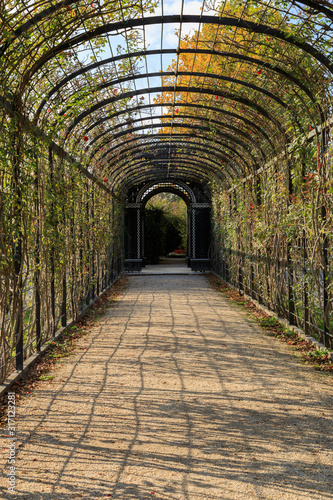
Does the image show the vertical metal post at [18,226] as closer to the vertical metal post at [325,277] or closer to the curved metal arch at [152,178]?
the vertical metal post at [325,277]

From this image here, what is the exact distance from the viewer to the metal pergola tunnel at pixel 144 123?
12.2ft

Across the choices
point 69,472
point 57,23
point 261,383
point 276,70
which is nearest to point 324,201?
point 276,70

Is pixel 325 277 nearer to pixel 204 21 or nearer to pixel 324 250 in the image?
pixel 324 250

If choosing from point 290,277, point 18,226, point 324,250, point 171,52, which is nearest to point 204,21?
point 171,52

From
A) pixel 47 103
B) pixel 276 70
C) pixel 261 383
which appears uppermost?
pixel 276 70

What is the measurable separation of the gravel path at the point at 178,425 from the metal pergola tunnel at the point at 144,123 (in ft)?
2.18

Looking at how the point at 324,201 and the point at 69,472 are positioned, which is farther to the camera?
the point at 324,201

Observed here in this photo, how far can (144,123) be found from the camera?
8.31 meters

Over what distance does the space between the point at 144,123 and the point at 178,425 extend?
627cm

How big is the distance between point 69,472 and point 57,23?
3.42 meters

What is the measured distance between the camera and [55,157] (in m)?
5.63

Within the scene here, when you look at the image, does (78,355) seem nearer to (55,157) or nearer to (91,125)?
(55,157)

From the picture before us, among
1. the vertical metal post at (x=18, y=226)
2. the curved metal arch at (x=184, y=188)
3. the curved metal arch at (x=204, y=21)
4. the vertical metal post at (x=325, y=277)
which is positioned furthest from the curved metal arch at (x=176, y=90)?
the curved metal arch at (x=184, y=188)

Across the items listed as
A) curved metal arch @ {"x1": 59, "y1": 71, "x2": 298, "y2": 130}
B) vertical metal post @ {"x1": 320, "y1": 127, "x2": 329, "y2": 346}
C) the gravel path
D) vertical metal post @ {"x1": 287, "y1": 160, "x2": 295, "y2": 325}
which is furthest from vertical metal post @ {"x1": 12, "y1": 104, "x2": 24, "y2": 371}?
vertical metal post @ {"x1": 287, "y1": 160, "x2": 295, "y2": 325}
